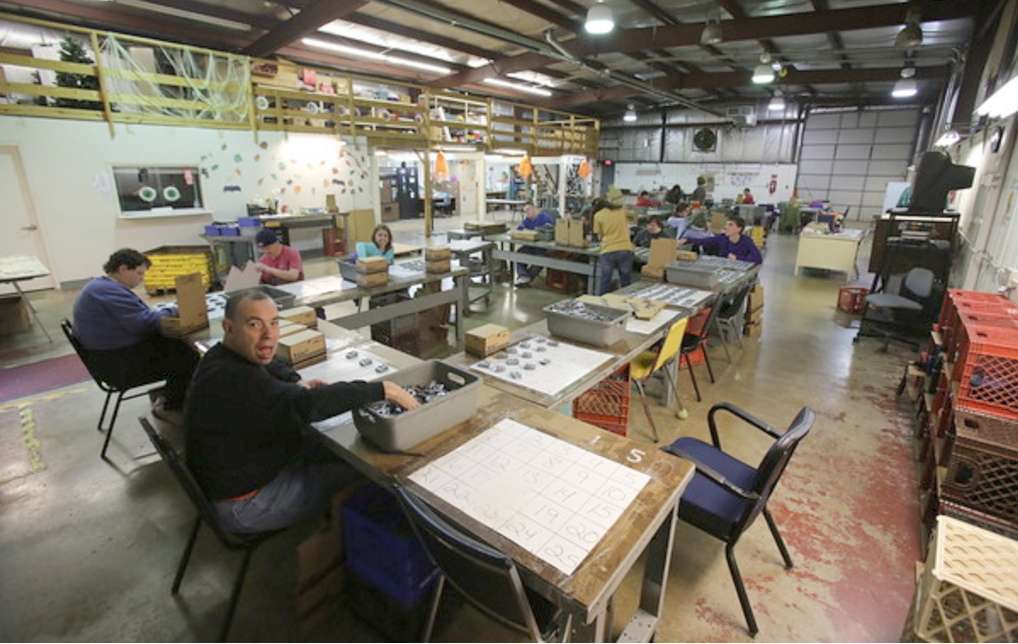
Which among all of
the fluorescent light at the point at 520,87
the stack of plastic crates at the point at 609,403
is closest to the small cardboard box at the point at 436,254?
the stack of plastic crates at the point at 609,403

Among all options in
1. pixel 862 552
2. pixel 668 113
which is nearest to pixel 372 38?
pixel 862 552

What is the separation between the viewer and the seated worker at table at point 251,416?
1.58 meters

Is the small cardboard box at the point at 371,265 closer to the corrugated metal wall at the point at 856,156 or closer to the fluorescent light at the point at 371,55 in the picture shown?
the fluorescent light at the point at 371,55

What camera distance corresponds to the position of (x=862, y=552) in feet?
7.49

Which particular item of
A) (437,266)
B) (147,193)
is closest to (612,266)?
(437,266)

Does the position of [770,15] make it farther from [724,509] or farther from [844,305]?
[724,509]

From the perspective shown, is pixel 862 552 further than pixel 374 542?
Yes

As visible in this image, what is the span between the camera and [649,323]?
3.00 m

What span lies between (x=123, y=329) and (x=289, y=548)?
1.68 m

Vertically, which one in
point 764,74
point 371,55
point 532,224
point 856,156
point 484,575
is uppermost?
point 371,55

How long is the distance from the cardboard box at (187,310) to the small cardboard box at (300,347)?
0.85 metres

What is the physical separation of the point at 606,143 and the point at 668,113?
2.80 metres

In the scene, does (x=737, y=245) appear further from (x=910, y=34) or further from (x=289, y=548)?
(x=289, y=548)

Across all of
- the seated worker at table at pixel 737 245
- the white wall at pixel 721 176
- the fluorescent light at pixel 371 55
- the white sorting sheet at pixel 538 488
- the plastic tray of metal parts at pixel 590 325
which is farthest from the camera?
the white wall at pixel 721 176
